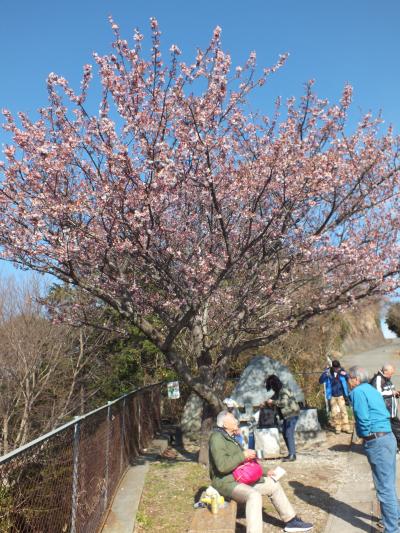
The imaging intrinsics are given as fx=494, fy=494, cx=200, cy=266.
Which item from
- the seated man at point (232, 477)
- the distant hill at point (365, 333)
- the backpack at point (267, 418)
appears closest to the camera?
the seated man at point (232, 477)

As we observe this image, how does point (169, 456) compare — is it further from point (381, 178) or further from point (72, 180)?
point (381, 178)

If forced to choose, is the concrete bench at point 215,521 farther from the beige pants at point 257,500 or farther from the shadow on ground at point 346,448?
the shadow on ground at point 346,448

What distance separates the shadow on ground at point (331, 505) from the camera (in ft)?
17.5

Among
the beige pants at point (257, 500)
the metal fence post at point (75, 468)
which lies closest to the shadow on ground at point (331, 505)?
the beige pants at point (257, 500)

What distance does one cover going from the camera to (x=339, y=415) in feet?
32.9

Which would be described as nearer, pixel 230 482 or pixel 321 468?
pixel 230 482

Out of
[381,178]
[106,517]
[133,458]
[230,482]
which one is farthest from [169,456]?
[381,178]

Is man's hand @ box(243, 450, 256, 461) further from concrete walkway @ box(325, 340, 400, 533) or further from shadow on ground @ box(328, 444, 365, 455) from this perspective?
shadow on ground @ box(328, 444, 365, 455)

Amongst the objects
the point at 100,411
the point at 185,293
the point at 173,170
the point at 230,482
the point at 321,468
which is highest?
the point at 173,170

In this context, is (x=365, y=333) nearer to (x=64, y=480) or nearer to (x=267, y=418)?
(x=267, y=418)

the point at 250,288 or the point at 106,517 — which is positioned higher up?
the point at 250,288

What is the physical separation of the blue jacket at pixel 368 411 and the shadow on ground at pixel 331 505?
115 centimetres

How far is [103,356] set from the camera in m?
18.0

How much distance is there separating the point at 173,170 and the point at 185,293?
1707 mm
